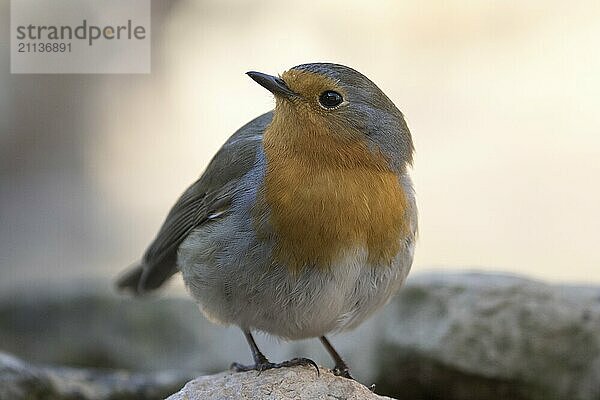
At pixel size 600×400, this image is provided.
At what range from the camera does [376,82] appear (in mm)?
8648

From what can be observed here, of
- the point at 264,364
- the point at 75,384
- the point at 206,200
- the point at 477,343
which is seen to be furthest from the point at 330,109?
the point at 75,384

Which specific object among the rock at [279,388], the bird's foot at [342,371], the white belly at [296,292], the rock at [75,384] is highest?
the white belly at [296,292]

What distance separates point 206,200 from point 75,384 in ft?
3.79

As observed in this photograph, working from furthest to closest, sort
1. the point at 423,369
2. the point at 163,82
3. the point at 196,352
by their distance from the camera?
the point at 163,82
the point at 196,352
the point at 423,369

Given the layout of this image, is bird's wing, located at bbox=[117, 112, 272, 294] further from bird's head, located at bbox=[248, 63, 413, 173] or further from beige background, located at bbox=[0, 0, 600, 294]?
beige background, located at bbox=[0, 0, 600, 294]

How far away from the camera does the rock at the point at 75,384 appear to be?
14.7ft

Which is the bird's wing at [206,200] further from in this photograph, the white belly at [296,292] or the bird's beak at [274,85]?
the bird's beak at [274,85]

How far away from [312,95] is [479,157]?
5.14 m

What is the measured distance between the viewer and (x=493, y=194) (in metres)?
8.64

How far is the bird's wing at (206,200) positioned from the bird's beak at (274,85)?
373 mm

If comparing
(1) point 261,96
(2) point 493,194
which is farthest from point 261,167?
(2) point 493,194

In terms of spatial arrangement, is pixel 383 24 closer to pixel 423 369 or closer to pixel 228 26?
pixel 228 26

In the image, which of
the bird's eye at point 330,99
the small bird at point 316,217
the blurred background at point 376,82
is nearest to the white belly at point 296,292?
the small bird at point 316,217

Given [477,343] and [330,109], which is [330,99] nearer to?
[330,109]
